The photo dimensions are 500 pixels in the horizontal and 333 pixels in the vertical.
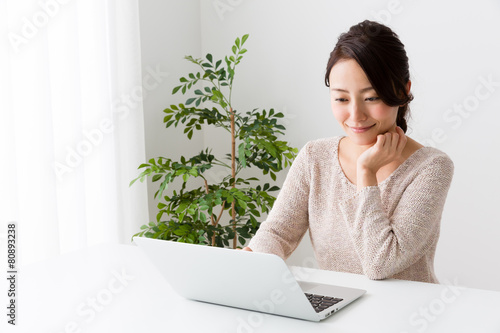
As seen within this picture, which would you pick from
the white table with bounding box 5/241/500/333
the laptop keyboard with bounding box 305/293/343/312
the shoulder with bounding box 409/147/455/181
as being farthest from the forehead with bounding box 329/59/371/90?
the laptop keyboard with bounding box 305/293/343/312

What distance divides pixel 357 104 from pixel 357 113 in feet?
0.08

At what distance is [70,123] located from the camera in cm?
246

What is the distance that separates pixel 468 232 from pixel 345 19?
125 cm

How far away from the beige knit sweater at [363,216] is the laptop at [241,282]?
0.23m

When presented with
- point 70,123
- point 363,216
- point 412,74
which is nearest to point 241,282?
point 363,216

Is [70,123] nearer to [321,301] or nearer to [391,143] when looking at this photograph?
[391,143]

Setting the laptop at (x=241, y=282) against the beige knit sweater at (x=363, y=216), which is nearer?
the laptop at (x=241, y=282)

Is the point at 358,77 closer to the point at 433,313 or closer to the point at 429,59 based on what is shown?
the point at 433,313

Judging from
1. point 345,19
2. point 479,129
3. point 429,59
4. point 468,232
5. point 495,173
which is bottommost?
point 468,232

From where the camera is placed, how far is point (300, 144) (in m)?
3.30

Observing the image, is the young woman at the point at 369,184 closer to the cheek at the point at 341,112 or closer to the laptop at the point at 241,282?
the cheek at the point at 341,112

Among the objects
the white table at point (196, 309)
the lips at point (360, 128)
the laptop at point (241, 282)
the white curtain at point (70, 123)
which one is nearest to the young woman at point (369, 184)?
the lips at point (360, 128)

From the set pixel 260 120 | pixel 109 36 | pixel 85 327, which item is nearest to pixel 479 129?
pixel 260 120

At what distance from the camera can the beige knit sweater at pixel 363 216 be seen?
4.98ft
